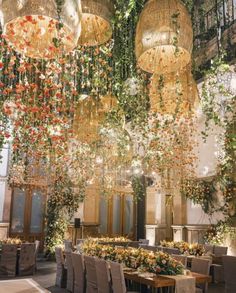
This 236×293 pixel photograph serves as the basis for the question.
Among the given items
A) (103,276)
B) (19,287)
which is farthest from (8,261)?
(103,276)

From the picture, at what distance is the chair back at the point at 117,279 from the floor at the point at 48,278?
9.52ft

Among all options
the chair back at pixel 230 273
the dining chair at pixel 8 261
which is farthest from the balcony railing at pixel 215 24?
the dining chair at pixel 8 261

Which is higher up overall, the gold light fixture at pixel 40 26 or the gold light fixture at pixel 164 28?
the gold light fixture at pixel 164 28

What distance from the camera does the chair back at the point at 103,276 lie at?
5.54 metres

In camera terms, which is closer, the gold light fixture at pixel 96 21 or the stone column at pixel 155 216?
the gold light fixture at pixel 96 21

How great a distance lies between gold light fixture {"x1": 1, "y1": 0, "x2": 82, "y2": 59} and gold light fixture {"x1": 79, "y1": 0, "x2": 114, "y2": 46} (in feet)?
0.92

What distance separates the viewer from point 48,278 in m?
9.41


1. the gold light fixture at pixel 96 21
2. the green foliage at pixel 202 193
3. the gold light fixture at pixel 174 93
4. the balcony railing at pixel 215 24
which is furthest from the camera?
the green foliage at pixel 202 193

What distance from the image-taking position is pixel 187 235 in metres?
12.5

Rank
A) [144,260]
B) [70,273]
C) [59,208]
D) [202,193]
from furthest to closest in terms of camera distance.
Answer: [59,208], [202,193], [70,273], [144,260]

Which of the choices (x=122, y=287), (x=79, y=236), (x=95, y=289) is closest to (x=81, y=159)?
(x=79, y=236)

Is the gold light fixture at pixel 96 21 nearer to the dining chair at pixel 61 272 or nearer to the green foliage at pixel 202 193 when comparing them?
the dining chair at pixel 61 272

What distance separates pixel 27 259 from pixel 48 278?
896mm

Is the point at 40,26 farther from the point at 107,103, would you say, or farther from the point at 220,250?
the point at 220,250
